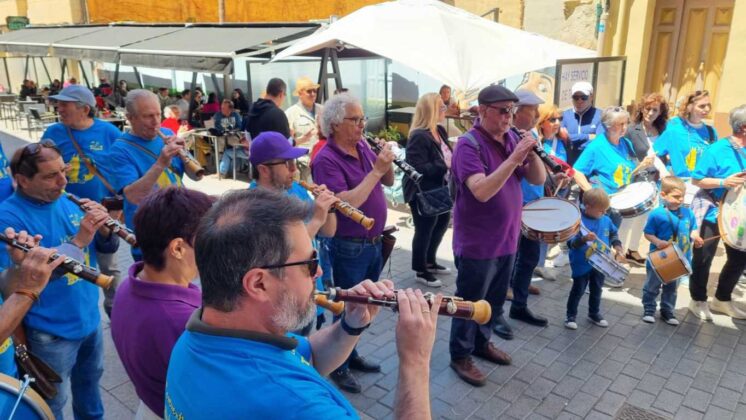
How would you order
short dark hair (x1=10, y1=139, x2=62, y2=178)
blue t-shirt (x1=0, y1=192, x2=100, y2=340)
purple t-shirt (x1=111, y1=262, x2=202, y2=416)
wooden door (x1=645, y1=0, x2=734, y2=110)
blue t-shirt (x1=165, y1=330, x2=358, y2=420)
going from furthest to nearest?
wooden door (x1=645, y1=0, x2=734, y2=110), short dark hair (x1=10, y1=139, x2=62, y2=178), blue t-shirt (x1=0, y1=192, x2=100, y2=340), purple t-shirt (x1=111, y1=262, x2=202, y2=416), blue t-shirt (x1=165, y1=330, x2=358, y2=420)

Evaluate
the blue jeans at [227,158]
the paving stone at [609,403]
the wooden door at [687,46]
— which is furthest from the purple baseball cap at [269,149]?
the wooden door at [687,46]

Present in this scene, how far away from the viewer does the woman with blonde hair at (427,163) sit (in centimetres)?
513

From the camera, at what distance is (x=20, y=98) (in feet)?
58.7

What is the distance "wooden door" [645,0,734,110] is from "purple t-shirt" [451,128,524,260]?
6.44 meters

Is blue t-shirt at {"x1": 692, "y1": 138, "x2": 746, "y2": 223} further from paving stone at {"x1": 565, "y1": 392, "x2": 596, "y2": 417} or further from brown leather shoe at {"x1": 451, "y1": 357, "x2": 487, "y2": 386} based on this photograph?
brown leather shoe at {"x1": 451, "y1": 357, "x2": 487, "y2": 386}

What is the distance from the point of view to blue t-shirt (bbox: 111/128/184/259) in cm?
374

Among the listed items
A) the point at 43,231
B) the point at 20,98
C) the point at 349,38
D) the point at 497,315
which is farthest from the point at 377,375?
the point at 20,98

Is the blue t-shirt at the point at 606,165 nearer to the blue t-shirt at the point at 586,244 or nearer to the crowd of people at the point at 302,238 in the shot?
the crowd of people at the point at 302,238

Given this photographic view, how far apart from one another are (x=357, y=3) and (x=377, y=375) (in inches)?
625

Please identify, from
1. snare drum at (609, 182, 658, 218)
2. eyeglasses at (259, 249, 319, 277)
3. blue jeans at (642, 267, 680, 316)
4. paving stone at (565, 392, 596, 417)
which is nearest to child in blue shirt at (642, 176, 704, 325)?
blue jeans at (642, 267, 680, 316)

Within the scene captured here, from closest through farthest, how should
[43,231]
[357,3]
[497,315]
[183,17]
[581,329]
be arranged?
[43,231]
[497,315]
[581,329]
[357,3]
[183,17]

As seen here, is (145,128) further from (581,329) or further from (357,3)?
(357,3)

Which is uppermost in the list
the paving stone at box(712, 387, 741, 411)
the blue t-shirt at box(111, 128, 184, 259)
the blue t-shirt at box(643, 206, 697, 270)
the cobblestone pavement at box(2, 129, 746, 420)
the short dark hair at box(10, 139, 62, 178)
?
the short dark hair at box(10, 139, 62, 178)

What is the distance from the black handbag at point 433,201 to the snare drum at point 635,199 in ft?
5.12
